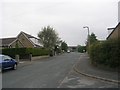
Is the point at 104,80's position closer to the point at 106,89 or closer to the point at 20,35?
the point at 106,89

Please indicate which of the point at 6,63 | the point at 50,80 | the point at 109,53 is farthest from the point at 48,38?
the point at 50,80

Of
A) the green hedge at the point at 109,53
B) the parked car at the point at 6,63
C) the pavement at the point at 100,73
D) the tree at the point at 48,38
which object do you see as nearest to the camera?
the pavement at the point at 100,73

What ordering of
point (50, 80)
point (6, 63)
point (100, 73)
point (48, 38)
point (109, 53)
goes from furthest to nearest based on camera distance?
point (48, 38) < point (6, 63) < point (109, 53) < point (100, 73) < point (50, 80)

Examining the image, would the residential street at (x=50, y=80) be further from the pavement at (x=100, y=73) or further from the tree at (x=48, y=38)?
the tree at (x=48, y=38)

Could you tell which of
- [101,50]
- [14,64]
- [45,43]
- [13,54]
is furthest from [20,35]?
[101,50]

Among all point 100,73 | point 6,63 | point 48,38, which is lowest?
point 100,73

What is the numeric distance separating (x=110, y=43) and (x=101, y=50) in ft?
5.33

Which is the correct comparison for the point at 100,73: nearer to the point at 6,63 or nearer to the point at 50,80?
A: the point at 50,80

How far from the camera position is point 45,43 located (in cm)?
6731

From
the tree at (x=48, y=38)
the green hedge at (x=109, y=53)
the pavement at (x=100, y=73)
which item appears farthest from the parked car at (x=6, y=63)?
the tree at (x=48, y=38)

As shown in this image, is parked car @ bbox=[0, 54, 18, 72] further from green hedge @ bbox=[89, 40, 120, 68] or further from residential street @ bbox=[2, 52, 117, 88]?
green hedge @ bbox=[89, 40, 120, 68]

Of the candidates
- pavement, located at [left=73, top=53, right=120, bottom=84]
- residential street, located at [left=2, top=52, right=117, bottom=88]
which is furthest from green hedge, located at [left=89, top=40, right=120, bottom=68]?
residential street, located at [left=2, top=52, right=117, bottom=88]

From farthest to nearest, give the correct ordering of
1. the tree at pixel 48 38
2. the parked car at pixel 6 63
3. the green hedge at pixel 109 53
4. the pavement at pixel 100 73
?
the tree at pixel 48 38 → the parked car at pixel 6 63 → the green hedge at pixel 109 53 → the pavement at pixel 100 73

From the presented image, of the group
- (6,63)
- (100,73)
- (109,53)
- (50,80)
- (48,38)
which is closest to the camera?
(50,80)
